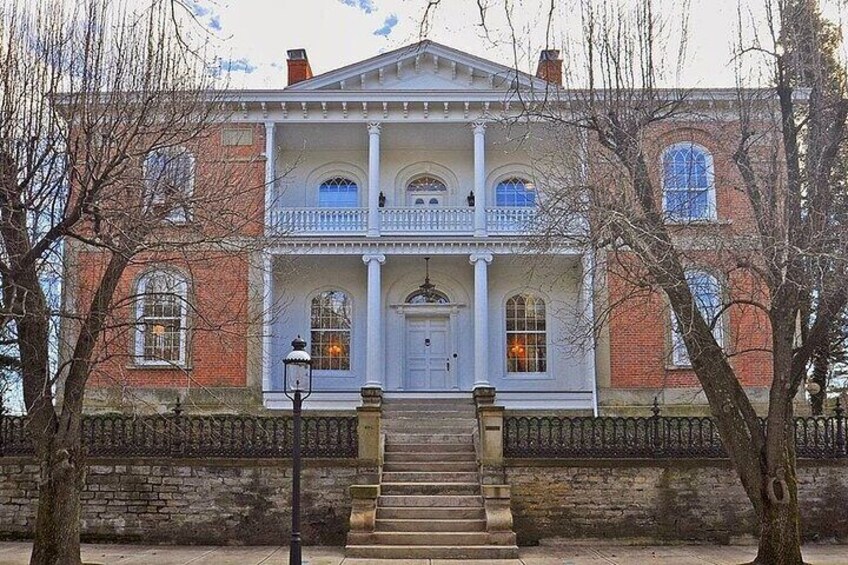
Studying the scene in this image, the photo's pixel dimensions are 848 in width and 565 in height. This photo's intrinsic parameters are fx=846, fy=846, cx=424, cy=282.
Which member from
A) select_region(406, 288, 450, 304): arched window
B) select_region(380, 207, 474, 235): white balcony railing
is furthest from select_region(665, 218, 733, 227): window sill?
select_region(406, 288, 450, 304): arched window

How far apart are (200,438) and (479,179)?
9934 millimetres

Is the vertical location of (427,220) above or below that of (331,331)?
above

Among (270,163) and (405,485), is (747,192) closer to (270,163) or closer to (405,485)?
(405,485)

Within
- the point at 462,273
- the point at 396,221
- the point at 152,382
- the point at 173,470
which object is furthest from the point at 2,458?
the point at 462,273

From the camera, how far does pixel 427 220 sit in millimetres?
21844

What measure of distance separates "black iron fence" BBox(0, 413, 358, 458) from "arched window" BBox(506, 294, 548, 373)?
839 centimetres

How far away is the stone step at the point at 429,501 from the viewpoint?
47.0 feet

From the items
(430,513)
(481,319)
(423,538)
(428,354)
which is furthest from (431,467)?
(428,354)

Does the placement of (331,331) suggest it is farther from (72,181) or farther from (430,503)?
(72,181)

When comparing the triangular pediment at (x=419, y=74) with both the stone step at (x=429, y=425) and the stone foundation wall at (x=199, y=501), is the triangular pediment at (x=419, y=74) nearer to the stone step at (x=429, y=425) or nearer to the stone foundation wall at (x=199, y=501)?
the stone step at (x=429, y=425)

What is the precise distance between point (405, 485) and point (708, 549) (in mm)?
5196

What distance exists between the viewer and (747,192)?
11930 millimetres

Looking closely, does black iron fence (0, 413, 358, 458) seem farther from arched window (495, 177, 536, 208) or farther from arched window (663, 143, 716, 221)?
arched window (495, 177, 536, 208)

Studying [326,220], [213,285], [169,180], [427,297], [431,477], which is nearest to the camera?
[169,180]
